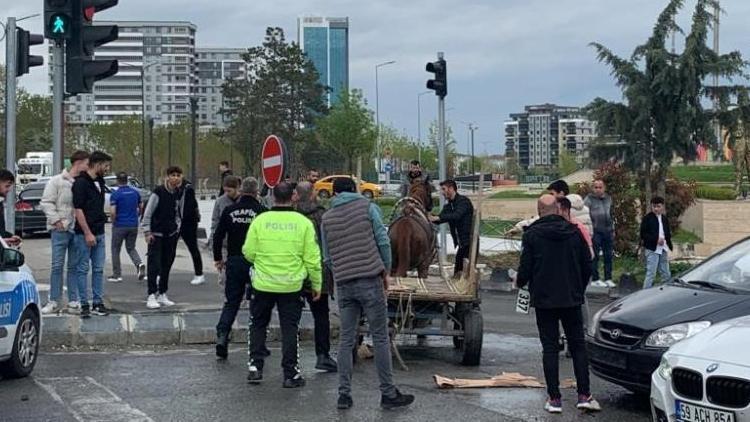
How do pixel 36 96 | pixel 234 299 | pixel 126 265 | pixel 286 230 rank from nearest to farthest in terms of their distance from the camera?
1. pixel 286 230
2. pixel 234 299
3. pixel 126 265
4. pixel 36 96

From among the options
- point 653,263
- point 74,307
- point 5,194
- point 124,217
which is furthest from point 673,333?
point 124,217

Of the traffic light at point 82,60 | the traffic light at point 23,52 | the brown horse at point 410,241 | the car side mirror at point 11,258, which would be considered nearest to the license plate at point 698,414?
the brown horse at point 410,241

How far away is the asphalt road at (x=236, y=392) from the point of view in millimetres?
7930

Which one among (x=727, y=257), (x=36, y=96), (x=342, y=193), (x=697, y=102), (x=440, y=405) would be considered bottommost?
(x=440, y=405)

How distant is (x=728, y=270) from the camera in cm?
904

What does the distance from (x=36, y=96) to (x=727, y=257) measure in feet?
255

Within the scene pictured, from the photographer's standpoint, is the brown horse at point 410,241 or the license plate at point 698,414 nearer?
the license plate at point 698,414

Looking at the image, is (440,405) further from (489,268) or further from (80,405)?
(489,268)

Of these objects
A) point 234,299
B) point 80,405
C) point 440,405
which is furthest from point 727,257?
point 80,405

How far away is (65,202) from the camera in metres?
11.9

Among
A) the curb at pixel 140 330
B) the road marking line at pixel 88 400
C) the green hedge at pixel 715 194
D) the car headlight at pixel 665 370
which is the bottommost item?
the road marking line at pixel 88 400

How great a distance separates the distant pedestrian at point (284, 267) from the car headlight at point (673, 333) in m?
2.88

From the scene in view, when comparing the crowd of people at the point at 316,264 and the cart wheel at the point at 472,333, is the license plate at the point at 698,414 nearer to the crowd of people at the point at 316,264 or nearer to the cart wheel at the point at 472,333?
the crowd of people at the point at 316,264

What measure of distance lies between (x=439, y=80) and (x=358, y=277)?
10.5m
